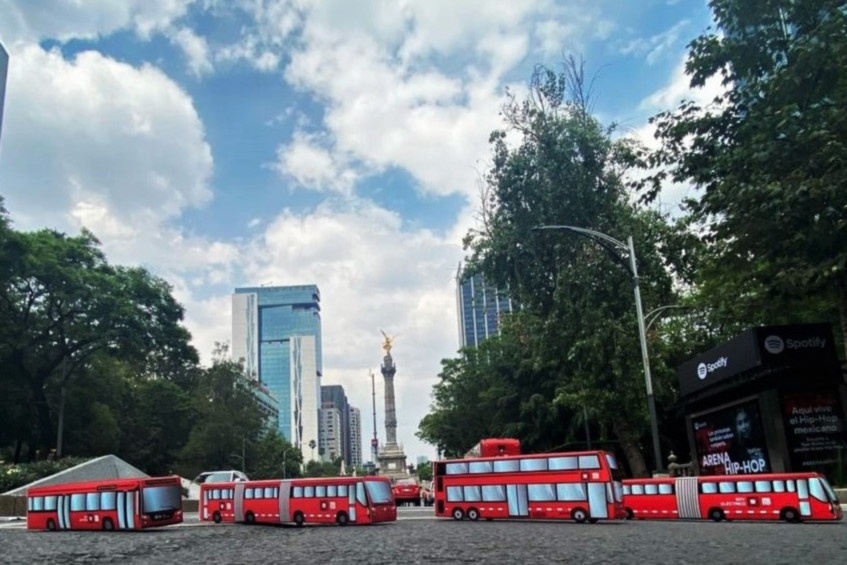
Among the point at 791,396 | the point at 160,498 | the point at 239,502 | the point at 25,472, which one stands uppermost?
the point at 791,396

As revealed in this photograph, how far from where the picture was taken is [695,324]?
143 feet

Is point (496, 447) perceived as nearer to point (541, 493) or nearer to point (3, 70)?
point (541, 493)

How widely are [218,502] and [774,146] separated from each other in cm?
2459

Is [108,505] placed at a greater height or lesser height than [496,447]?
lesser

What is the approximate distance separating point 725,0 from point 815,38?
3347 millimetres

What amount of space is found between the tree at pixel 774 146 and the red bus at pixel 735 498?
4.75 metres

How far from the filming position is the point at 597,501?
76.8 ft

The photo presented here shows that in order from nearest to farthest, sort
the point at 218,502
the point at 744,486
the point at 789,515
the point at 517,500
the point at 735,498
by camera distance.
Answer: the point at 789,515, the point at 744,486, the point at 735,498, the point at 517,500, the point at 218,502

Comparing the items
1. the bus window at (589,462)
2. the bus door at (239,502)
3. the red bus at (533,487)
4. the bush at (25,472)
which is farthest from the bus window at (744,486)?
the bush at (25,472)

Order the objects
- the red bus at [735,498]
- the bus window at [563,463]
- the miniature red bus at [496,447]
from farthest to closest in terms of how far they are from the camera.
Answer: the miniature red bus at [496,447]
the bus window at [563,463]
the red bus at [735,498]

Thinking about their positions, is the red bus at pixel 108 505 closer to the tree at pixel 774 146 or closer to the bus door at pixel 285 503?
the bus door at pixel 285 503

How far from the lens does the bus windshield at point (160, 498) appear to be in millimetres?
25547

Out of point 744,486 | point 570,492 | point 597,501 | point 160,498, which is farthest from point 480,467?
point 160,498

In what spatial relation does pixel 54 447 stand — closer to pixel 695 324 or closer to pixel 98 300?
pixel 98 300
